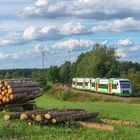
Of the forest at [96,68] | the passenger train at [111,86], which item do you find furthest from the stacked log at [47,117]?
the forest at [96,68]

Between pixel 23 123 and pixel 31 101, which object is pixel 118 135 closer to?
pixel 23 123

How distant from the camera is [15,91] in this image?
69.3ft

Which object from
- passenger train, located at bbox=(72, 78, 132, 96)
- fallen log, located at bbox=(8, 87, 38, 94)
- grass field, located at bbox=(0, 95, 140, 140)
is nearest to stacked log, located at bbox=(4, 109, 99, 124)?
grass field, located at bbox=(0, 95, 140, 140)

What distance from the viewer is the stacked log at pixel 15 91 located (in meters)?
21.0

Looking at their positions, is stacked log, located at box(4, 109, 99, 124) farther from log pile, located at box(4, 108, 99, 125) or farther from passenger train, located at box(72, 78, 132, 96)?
passenger train, located at box(72, 78, 132, 96)

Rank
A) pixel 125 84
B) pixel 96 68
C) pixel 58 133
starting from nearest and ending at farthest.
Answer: pixel 58 133, pixel 125 84, pixel 96 68

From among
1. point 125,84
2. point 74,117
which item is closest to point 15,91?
point 74,117

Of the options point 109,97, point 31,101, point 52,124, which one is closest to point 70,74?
point 109,97

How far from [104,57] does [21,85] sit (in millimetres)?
84246

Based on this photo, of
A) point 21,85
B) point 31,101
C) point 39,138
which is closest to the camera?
point 39,138

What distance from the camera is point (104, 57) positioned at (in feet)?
346

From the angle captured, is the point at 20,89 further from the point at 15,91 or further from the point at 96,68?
the point at 96,68

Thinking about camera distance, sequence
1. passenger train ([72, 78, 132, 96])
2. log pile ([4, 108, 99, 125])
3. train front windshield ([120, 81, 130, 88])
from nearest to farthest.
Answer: log pile ([4, 108, 99, 125])
train front windshield ([120, 81, 130, 88])
passenger train ([72, 78, 132, 96])

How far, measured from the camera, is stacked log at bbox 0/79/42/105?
2102 cm
